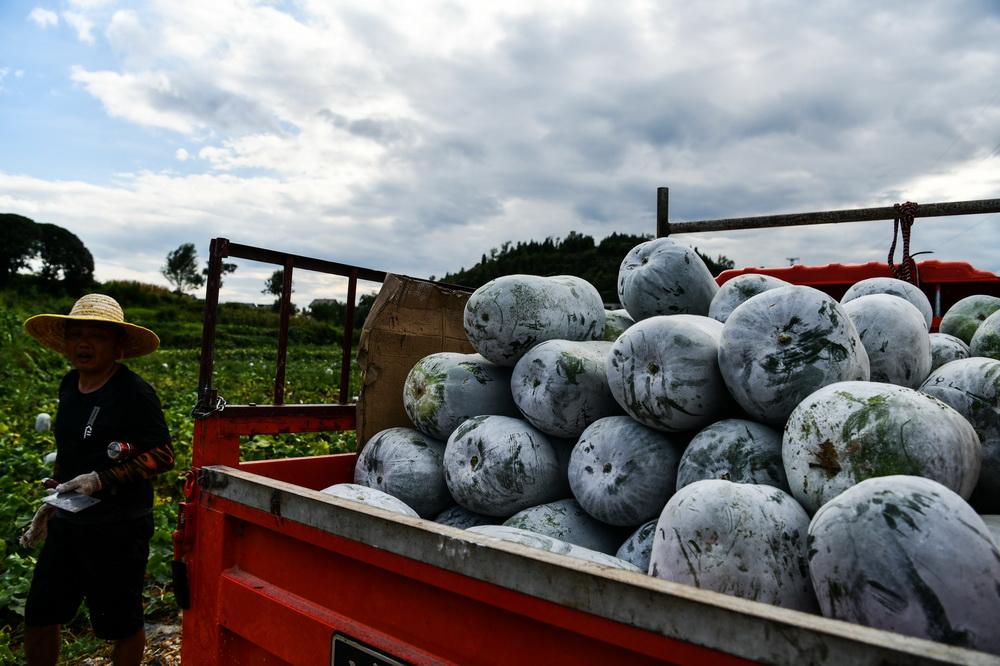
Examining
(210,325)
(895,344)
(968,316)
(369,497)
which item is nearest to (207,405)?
(210,325)

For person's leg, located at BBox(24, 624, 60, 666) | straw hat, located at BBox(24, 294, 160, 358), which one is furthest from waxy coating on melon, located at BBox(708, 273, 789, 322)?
person's leg, located at BBox(24, 624, 60, 666)

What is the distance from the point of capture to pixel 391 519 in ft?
5.09

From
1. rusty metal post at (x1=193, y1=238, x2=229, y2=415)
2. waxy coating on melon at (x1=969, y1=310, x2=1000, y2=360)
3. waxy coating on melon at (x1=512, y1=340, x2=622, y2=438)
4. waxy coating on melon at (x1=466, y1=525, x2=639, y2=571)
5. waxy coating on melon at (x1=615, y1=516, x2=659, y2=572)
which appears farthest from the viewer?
rusty metal post at (x1=193, y1=238, x2=229, y2=415)

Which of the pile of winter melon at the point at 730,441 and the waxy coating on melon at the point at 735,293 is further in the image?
the waxy coating on melon at the point at 735,293

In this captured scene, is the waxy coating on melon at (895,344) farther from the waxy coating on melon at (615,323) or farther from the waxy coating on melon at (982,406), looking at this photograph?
the waxy coating on melon at (615,323)

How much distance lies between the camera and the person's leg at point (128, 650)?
3.12 m

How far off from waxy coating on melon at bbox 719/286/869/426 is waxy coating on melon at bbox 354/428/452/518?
3.93 ft

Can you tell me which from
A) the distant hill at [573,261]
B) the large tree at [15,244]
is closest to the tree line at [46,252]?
the large tree at [15,244]

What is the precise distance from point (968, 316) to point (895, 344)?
98 centimetres

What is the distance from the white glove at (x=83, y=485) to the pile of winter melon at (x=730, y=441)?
4.04ft

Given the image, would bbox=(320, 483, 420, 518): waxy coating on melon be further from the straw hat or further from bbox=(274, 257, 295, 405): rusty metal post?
the straw hat

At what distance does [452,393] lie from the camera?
8.80 feet

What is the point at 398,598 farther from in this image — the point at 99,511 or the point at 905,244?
the point at 905,244

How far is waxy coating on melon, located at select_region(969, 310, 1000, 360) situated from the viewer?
7.45ft
